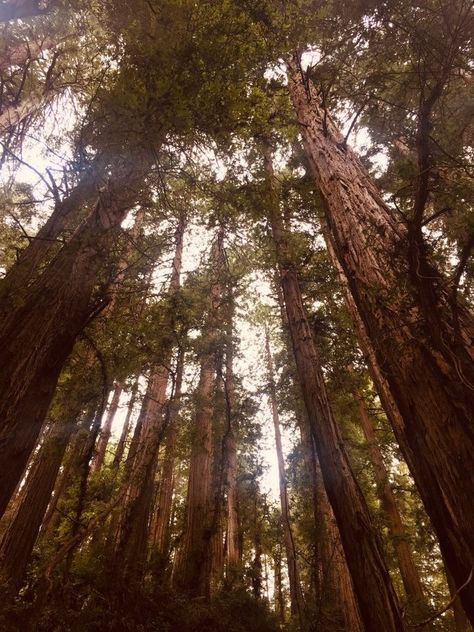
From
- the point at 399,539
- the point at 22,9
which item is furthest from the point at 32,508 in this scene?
the point at 22,9

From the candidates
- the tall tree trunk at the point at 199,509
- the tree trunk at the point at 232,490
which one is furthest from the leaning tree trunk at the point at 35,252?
the tree trunk at the point at 232,490

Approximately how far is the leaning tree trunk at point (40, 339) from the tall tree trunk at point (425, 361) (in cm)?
325

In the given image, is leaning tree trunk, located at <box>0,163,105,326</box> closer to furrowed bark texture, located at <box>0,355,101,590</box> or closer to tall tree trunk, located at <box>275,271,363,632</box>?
furrowed bark texture, located at <box>0,355,101,590</box>

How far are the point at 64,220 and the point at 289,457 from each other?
10443mm

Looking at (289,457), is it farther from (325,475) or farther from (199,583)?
(325,475)

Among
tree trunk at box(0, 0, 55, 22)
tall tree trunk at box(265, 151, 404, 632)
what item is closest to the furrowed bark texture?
tall tree trunk at box(265, 151, 404, 632)

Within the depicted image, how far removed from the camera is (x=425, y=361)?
2.93 meters

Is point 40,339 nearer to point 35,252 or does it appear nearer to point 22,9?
point 35,252

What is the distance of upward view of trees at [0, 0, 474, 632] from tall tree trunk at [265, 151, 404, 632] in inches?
1.2

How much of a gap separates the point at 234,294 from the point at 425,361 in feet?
23.8

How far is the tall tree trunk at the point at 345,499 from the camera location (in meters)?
4.03

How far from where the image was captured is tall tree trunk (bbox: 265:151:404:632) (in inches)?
159

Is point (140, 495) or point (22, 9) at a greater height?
point (22, 9)

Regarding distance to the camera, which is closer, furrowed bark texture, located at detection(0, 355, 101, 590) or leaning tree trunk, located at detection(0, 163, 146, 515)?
leaning tree trunk, located at detection(0, 163, 146, 515)
